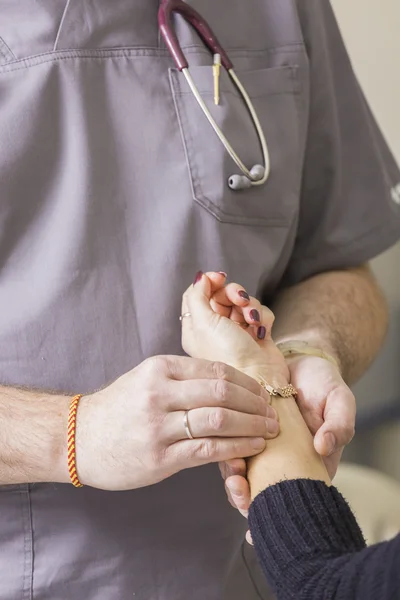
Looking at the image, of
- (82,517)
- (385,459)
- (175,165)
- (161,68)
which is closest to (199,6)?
(161,68)

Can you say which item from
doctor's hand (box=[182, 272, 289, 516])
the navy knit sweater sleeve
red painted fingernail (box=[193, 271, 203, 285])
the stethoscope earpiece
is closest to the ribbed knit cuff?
the navy knit sweater sleeve

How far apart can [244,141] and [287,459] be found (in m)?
0.39

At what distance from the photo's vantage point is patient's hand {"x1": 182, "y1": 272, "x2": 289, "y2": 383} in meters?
0.86

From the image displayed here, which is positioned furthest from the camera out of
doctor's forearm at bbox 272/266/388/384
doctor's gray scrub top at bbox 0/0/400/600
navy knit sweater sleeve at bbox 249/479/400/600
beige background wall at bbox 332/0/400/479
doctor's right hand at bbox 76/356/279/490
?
beige background wall at bbox 332/0/400/479

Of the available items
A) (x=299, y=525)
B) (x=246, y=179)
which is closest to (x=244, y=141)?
(x=246, y=179)

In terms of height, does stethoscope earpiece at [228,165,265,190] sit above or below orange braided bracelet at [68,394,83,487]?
above

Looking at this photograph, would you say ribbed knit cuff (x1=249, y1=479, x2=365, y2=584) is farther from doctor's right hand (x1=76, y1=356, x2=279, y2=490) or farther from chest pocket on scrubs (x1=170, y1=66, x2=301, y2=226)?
chest pocket on scrubs (x1=170, y1=66, x2=301, y2=226)

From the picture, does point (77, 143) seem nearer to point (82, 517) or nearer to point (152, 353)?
point (152, 353)

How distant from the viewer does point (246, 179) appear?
933 millimetres

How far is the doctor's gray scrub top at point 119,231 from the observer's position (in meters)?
0.85

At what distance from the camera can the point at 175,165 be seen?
91 cm

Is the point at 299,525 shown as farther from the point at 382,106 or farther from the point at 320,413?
the point at 382,106

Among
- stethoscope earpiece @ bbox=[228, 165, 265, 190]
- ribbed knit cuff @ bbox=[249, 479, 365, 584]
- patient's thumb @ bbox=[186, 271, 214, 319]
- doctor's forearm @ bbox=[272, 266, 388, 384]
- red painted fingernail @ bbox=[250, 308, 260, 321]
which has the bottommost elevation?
doctor's forearm @ bbox=[272, 266, 388, 384]

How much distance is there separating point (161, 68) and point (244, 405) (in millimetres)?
412
